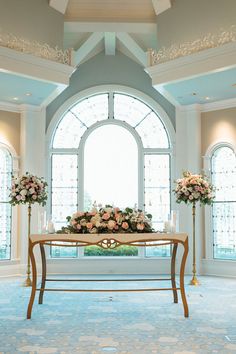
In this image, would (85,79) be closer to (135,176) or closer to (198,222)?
(135,176)

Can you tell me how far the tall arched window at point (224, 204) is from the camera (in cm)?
1149

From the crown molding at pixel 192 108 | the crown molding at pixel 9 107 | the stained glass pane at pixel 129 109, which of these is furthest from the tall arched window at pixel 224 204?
the crown molding at pixel 9 107

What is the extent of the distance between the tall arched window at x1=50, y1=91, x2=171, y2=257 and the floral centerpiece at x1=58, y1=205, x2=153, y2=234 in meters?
5.48

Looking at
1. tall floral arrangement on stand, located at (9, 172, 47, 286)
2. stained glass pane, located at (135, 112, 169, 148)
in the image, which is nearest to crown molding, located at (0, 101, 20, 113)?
tall floral arrangement on stand, located at (9, 172, 47, 286)

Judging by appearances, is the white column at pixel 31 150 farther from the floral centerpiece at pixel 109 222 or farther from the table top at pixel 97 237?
the table top at pixel 97 237

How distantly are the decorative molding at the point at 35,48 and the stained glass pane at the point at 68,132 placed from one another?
263 cm

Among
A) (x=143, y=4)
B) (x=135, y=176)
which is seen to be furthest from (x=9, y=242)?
(x=143, y=4)

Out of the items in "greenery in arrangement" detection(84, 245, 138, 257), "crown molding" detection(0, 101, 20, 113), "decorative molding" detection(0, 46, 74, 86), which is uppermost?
"decorative molding" detection(0, 46, 74, 86)

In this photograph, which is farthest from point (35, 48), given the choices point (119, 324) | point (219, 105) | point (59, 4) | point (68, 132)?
point (119, 324)

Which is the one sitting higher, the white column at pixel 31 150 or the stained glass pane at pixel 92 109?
the stained glass pane at pixel 92 109

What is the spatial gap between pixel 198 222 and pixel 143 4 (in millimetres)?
5447

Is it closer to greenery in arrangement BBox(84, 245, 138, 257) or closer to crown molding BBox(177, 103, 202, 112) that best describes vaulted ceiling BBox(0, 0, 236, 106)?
crown molding BBox(177, 103, 202, 112)

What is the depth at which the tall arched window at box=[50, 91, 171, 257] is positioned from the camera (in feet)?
40.4

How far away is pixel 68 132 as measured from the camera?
1252 centimetres
